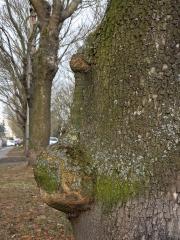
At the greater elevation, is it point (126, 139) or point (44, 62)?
point (44, 62)

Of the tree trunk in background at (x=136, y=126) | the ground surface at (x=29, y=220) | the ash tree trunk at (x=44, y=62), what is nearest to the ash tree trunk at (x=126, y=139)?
the tree trunk in background at (x=136, y=126)

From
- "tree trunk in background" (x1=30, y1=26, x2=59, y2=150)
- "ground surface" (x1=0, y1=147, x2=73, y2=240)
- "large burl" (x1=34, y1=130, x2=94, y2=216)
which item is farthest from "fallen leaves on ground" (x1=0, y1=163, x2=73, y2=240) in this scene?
"tree trunk in background" (x1=30, y1=26, x2=59, y2=150)

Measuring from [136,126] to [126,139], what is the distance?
0.35 ft

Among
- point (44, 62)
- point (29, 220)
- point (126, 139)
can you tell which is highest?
point (44, 62)

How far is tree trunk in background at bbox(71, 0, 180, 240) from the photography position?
101 inches

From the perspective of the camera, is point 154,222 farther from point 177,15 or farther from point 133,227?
point 177,15

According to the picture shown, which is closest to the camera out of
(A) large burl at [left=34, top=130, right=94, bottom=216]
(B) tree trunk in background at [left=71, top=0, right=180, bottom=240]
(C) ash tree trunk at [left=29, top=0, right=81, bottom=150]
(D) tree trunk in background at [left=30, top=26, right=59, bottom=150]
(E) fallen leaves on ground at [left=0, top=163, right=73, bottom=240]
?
(B) tree trunk in background at [left=71, top=0, right=180, bottom=240]

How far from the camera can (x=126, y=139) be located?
273cm

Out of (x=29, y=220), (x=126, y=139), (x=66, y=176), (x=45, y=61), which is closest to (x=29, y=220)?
(x=29, y=220)

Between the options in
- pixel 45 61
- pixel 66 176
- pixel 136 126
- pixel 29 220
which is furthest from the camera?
pixel 45 61

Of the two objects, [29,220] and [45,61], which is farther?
[45,61]

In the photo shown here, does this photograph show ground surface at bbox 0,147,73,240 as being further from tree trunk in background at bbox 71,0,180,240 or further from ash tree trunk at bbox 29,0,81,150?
ash tree trunk at bbox 29,0,81,150

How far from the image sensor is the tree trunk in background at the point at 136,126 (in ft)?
8.45

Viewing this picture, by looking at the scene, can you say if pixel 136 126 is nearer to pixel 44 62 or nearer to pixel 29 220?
pixel 29 220
